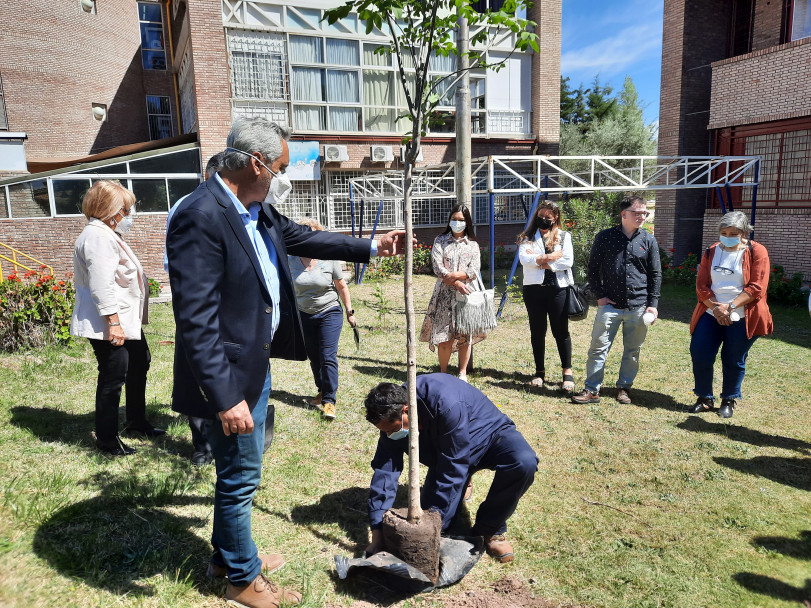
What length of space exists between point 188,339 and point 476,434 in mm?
1627

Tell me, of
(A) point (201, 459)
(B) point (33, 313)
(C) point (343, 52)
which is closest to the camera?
(A) point (201, 459)

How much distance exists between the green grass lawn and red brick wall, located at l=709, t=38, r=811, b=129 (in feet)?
29.1

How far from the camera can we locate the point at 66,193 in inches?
538

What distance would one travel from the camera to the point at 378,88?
17031 mm

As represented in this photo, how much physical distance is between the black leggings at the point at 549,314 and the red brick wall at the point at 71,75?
2396 cm

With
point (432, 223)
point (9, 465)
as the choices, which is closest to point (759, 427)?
point (9, 465)

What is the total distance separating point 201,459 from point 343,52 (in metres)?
15.2

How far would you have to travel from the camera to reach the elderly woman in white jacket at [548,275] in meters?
5.72

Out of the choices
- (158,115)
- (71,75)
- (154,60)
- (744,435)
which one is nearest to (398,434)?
(744,435)

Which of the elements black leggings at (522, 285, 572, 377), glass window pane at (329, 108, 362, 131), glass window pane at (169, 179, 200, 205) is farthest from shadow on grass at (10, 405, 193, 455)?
glass window pane at (329, 108, 362, 131)

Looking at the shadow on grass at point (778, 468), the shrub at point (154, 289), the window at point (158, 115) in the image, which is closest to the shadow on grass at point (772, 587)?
the shadow on grass at point (778, 468)

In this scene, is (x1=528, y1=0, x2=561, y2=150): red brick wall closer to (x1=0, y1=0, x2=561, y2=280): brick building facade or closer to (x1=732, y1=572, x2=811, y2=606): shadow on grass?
(x1=0, y1=0, x2=561, y2=280): brick building facade

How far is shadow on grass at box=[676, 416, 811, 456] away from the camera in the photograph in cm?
454

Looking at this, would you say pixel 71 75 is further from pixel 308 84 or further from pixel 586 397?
pixel 586 397
